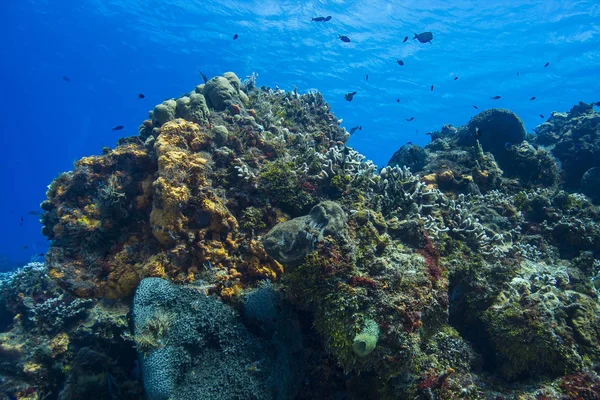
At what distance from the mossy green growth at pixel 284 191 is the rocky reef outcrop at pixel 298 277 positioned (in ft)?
0.10

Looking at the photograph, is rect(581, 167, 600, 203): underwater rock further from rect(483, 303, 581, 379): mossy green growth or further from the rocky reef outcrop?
rect(483, 303, 581, 379): mossy green growth

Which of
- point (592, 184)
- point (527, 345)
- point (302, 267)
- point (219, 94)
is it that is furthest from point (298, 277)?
point (592, 184)

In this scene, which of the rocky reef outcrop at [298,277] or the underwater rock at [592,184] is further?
the underwater rock at [592,184]

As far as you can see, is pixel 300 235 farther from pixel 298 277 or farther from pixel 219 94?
pixel 219 94

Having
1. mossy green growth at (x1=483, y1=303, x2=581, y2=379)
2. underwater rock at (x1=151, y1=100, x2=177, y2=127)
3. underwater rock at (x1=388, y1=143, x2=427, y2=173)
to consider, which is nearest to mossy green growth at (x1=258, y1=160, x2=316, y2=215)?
underwater rock at (x1=151, y1=100, x2=177, y2=127)

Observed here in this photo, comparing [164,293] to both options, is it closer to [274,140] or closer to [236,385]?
[236,385]

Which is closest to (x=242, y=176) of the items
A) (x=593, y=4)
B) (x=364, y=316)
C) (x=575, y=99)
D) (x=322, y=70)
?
(x=364, y=316)

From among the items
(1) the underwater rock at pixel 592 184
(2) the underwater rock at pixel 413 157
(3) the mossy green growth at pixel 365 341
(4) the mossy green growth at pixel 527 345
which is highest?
(2) the underwater rock at pixel 413 157

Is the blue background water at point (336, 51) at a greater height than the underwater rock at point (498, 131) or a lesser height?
greater

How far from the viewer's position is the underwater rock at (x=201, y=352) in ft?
13.5

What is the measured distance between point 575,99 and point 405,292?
52102mm

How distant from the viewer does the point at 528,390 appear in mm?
4430

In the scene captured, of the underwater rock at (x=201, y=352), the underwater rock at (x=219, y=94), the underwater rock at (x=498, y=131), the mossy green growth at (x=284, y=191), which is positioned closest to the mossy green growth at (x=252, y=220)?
the mossy green growth at (x=284, y=191)

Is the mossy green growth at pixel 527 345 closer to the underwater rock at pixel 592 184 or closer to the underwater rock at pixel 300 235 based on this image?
the underwater rock at pixel 300 235
